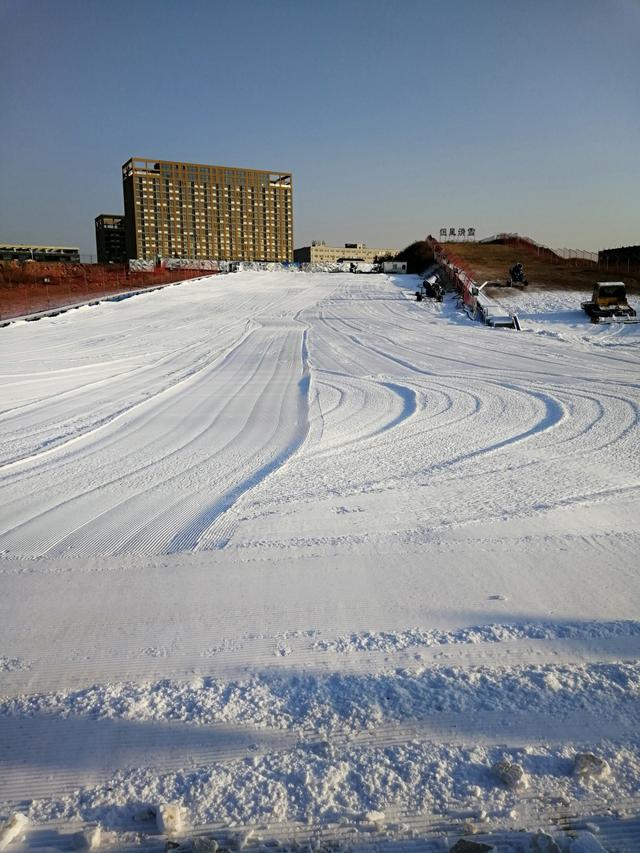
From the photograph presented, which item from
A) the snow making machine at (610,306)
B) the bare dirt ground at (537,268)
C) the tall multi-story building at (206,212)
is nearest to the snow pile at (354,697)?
the snow making machine at (610,306)

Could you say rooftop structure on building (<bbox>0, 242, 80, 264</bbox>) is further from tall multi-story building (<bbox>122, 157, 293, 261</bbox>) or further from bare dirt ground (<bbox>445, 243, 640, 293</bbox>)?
bare dirt ground (<bbox>445, 243, 640, 293</bbox>)

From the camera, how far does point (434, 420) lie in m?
7.64

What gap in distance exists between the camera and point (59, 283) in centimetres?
3469

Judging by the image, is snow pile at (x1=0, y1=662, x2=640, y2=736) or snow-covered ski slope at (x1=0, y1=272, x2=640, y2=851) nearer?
snow-covered ski slope at (x1=0, y1=272, x2=640, y2=851)

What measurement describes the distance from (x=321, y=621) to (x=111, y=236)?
592 ft

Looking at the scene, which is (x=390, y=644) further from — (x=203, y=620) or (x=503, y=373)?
(x=503, y=373)

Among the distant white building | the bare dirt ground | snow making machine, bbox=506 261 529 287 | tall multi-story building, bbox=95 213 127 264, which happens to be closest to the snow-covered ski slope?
snow making machine, bbox=506 261 529 287

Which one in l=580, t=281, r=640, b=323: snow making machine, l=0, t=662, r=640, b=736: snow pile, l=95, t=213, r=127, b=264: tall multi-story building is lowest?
l=0, t=662, r=640, b=736: snow pile

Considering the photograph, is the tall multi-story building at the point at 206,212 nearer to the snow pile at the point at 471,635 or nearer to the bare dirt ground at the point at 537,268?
the bare dirt ground at the point at 537,268

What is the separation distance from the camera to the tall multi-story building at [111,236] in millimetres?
161625

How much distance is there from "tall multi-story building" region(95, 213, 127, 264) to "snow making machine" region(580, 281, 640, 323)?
16018 centimetres

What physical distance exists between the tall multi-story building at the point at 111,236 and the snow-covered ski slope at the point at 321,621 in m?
171

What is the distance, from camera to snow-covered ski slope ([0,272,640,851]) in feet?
6.68

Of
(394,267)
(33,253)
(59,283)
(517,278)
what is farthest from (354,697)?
(33,253)
